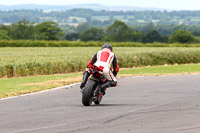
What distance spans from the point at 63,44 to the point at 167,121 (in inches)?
2674

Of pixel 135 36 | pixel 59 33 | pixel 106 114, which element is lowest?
pixel 135 36

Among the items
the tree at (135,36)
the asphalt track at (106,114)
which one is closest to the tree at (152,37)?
the tree at (135,36)

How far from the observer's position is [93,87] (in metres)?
12.2

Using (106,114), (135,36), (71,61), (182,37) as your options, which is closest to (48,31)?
(135,36)

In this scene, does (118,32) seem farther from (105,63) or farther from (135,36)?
(105,63)

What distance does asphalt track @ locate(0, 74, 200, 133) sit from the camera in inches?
338

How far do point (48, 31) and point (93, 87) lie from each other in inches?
5629

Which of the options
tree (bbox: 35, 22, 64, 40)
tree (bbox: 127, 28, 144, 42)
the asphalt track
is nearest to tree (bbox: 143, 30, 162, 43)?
tree (bbox: 127, 28, 144, 42)

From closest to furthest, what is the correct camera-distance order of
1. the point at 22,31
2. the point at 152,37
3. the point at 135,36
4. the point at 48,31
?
the point at 22,31 < the point at 152,37 < the point at 48,31 < the point at 135,36

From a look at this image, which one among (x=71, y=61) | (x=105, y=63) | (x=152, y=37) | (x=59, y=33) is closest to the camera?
(x=105, y=63)

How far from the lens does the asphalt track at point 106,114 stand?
8586mm

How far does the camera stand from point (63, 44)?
76.8 meters

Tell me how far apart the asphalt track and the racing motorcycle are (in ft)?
0.83

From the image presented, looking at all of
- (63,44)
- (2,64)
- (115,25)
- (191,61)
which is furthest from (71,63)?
(115,25)
